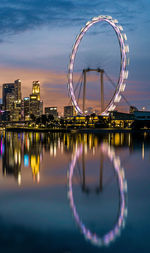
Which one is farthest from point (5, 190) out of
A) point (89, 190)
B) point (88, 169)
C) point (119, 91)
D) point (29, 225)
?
point (119, 91)

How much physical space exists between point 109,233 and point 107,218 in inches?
44.1

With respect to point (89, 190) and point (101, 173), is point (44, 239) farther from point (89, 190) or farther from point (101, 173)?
point (101, 173)

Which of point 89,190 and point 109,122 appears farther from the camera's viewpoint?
point 109,122

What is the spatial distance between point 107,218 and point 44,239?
7.21 feet

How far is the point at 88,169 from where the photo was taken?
17.4 meters

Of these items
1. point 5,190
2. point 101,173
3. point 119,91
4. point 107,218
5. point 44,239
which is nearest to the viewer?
point 44,239

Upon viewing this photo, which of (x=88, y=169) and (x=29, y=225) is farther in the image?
(x=88, y=169)

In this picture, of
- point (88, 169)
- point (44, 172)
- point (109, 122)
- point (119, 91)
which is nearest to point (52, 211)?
point (44, 172)

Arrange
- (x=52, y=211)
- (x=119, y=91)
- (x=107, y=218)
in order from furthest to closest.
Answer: (x=119, y=91) < (x=52, y=211) < (x=107, y=218)

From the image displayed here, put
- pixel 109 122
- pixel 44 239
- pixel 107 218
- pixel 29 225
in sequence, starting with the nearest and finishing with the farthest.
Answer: pixel 44 239 → pixel 29 225 → pixel 107 218 → pixel 109 122

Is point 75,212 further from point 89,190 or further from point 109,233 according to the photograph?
point 89,190

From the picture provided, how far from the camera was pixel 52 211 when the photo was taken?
9.24 meters

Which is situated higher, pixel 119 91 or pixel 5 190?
pixel 119 91

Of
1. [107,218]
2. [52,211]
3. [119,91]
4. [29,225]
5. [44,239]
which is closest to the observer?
[44,239]
